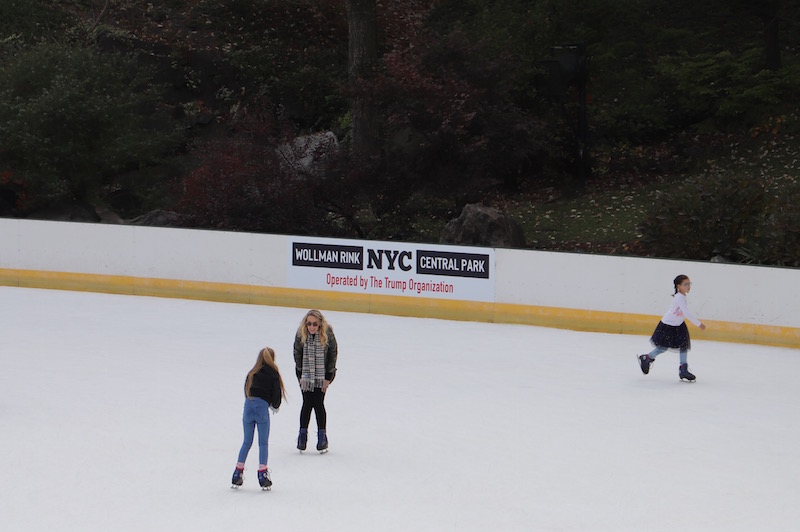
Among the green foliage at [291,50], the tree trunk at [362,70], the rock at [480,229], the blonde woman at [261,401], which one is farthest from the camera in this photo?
the green foliage at [291,50]

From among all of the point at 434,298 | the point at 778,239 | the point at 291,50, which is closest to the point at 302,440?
the point at 434,298

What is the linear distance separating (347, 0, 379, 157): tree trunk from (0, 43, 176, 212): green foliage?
5.49 meters

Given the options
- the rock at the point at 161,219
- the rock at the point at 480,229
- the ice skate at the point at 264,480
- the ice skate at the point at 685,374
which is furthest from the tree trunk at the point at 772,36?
A: the ice skate at the point at 264,480

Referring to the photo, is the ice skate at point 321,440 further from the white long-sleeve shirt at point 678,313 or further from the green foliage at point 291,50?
the green foliage at point 291,50

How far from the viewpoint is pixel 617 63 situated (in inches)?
1174

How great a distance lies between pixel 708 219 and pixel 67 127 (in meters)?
15.9

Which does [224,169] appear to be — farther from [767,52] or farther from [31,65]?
[767,52]

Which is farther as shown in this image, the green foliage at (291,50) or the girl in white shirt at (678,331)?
the green foliage at (291,50)

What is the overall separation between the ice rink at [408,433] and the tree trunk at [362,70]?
957 centimetres

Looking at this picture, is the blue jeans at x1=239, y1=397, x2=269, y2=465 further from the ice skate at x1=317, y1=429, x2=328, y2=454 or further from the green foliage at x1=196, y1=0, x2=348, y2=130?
the green foliage at x1=196, y1=0, x2=348, y2=130

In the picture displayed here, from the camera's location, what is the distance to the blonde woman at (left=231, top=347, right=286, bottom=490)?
9.41 meters

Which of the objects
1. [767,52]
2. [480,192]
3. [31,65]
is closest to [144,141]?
[31,65]

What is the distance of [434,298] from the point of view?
18484mm

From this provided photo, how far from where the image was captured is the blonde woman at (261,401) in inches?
371
